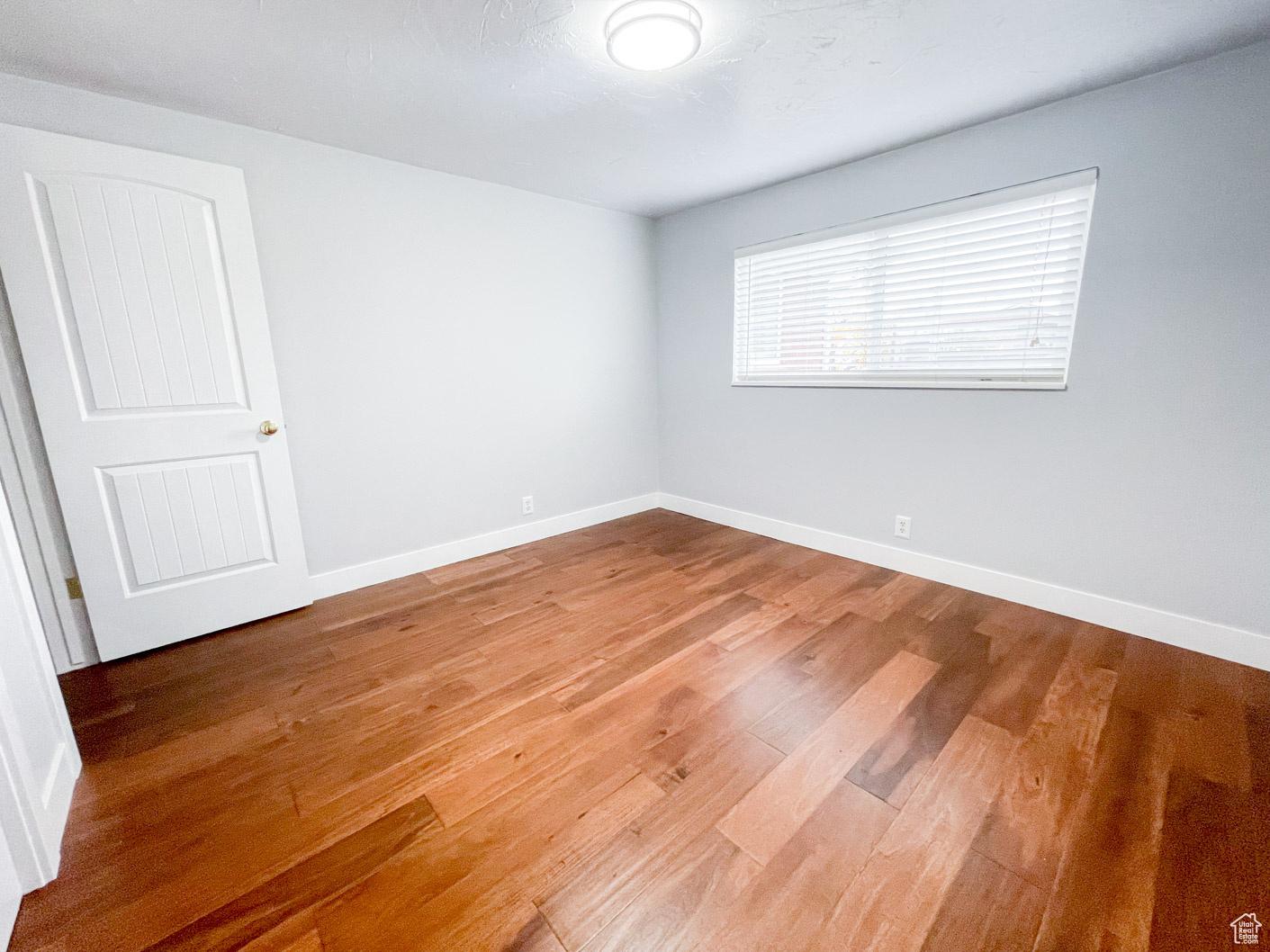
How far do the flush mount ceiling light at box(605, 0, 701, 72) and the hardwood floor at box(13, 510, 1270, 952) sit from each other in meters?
2.24

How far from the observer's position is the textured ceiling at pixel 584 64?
1.53 meters

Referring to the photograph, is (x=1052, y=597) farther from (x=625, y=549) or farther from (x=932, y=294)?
(x=625, y=549)

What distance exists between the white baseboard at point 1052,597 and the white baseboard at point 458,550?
121cm

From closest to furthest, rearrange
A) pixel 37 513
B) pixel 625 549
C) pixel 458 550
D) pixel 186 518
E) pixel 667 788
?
pixel 667 788
pixel 37 513
pixel 186 518
pixel 458 550
pixel 625 549

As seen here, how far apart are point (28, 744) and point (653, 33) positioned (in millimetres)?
2702

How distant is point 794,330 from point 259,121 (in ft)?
9.76

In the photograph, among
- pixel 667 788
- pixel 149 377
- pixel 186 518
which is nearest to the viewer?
pixel 667 788

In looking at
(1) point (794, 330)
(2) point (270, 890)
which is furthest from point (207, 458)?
(1) point (794, 330)

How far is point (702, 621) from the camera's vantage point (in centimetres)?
237

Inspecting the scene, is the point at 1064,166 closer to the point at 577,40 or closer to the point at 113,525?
the point at 577,40

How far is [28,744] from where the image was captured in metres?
1.29

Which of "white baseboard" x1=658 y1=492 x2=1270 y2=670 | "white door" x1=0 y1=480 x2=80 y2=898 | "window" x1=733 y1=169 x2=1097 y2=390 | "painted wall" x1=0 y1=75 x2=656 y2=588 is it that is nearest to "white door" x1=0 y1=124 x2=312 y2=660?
"painted wall" x1=0 y1=75 x2=656 y2=588

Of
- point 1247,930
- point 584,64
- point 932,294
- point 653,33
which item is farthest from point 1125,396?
point 584,64

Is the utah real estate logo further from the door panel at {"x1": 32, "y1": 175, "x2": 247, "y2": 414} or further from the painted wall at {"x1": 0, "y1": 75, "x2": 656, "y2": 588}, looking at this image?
the door panel at {"x1": 32, "y1": 175, "x2": 247, "y2": 414}
